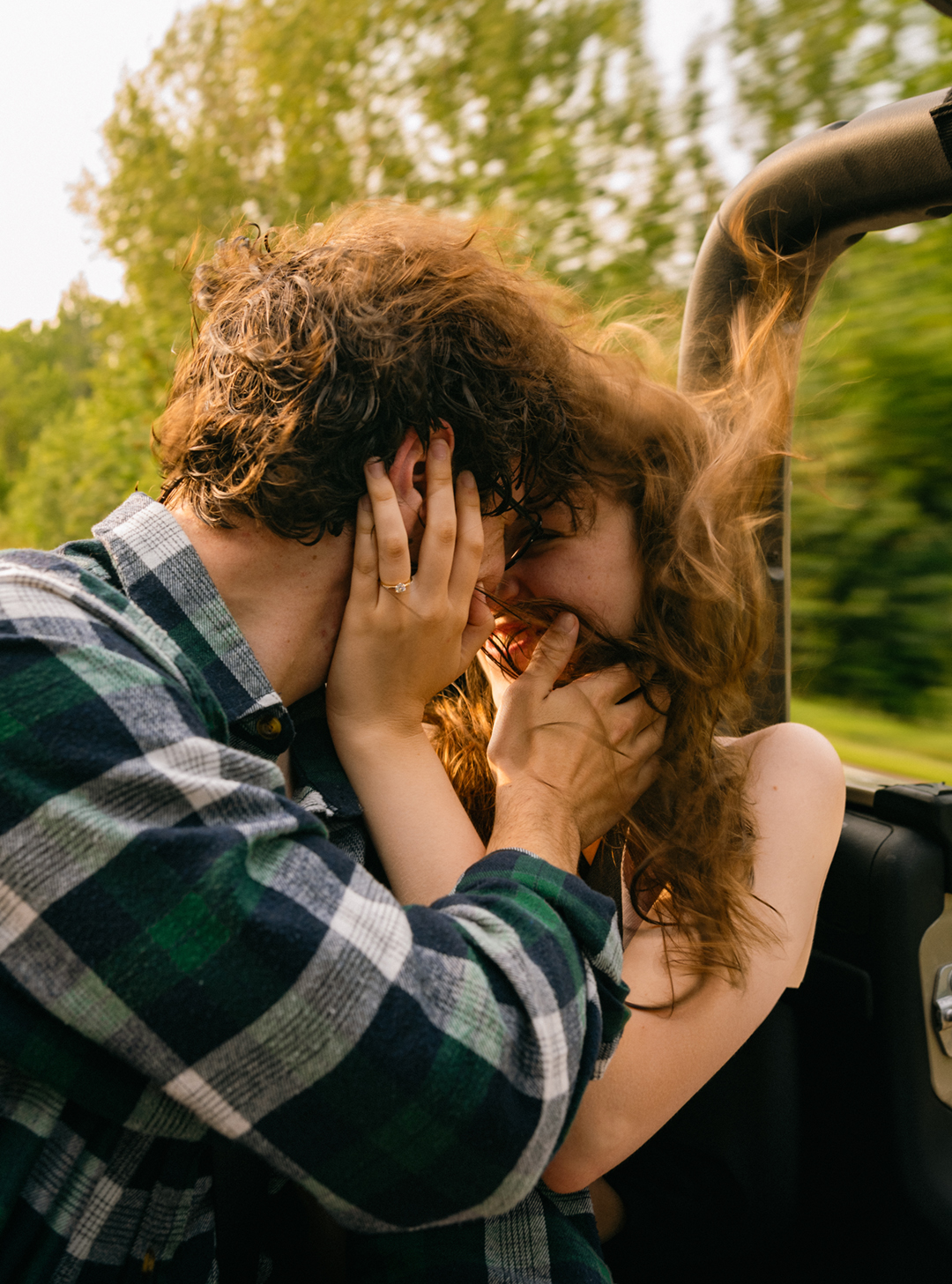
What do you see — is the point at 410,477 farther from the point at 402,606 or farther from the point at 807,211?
the point at 807,211

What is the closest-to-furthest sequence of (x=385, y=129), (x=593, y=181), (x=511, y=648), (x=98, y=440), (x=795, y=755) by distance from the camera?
(x=795, y=755), (x=511, y=648), (x=593, y=181), (x=385, y=129), (x=98, y=440)

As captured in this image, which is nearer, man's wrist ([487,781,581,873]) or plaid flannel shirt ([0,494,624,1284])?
plaid flannel shirt ([0,494,624,1284])

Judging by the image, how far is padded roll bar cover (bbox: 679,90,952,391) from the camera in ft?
4.88

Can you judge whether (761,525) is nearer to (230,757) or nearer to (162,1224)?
(230,757)

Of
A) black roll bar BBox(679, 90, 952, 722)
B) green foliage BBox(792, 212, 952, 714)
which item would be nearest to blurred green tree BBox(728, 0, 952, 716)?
green foliage BBox(792, 212, 952, 714)

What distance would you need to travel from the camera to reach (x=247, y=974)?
0.95 meters

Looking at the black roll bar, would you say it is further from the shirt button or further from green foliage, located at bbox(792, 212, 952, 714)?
green foliage, located at bbox(792, 212, 952, 714)

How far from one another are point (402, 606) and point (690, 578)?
0.55 metres

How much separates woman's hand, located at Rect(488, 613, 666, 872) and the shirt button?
333 millimetres

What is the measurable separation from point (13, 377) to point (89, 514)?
57.4ft

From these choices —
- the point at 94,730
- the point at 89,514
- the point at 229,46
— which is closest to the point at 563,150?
the point at 229,46

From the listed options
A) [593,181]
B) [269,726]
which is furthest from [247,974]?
[593,181]

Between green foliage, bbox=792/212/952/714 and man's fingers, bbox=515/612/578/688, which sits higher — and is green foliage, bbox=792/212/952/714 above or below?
below

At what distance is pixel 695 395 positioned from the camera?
6.38 feet
